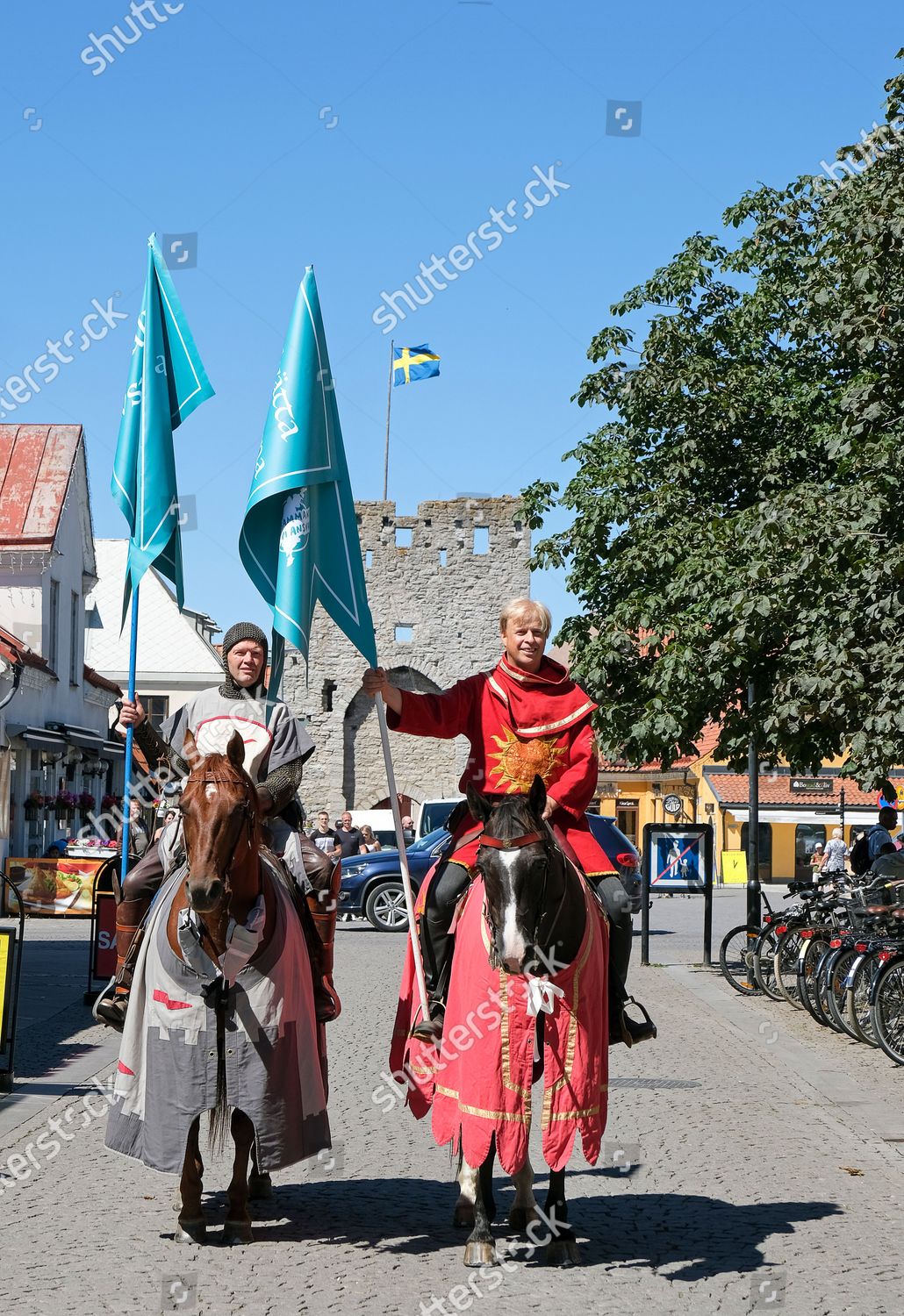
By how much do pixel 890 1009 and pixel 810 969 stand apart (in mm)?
2381

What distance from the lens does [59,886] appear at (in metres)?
27.1

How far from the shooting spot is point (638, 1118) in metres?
9.48

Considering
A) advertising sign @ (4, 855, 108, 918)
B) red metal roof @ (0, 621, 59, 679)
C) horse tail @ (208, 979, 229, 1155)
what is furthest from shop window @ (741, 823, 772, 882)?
horse tail @ (208, 979, 229, 1155)

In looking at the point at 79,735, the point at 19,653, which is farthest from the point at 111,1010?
the point at 79,735

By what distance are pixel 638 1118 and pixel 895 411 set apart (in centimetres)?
660

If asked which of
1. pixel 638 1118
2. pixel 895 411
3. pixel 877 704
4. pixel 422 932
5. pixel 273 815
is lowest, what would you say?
pixel 638 1118

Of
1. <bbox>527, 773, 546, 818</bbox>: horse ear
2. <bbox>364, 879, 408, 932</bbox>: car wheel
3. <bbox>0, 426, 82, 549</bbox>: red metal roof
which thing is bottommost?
<bbox>364, 879, 408, 932</bbox>: car wheel

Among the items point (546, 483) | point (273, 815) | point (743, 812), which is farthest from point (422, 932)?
point (743, 812)

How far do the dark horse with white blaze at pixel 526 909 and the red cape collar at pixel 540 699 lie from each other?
49 centimetres

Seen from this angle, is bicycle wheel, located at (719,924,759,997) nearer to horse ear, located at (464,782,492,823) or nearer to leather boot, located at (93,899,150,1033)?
leather boot, located at (93,899,150,1033)

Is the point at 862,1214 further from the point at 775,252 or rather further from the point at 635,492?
the point at 775,252

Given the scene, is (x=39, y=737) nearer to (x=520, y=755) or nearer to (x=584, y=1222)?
(x=584, y=1222)

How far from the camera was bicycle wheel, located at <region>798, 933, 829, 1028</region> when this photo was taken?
1461cm

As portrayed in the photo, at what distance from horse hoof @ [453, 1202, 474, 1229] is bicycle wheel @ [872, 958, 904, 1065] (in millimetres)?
6431
